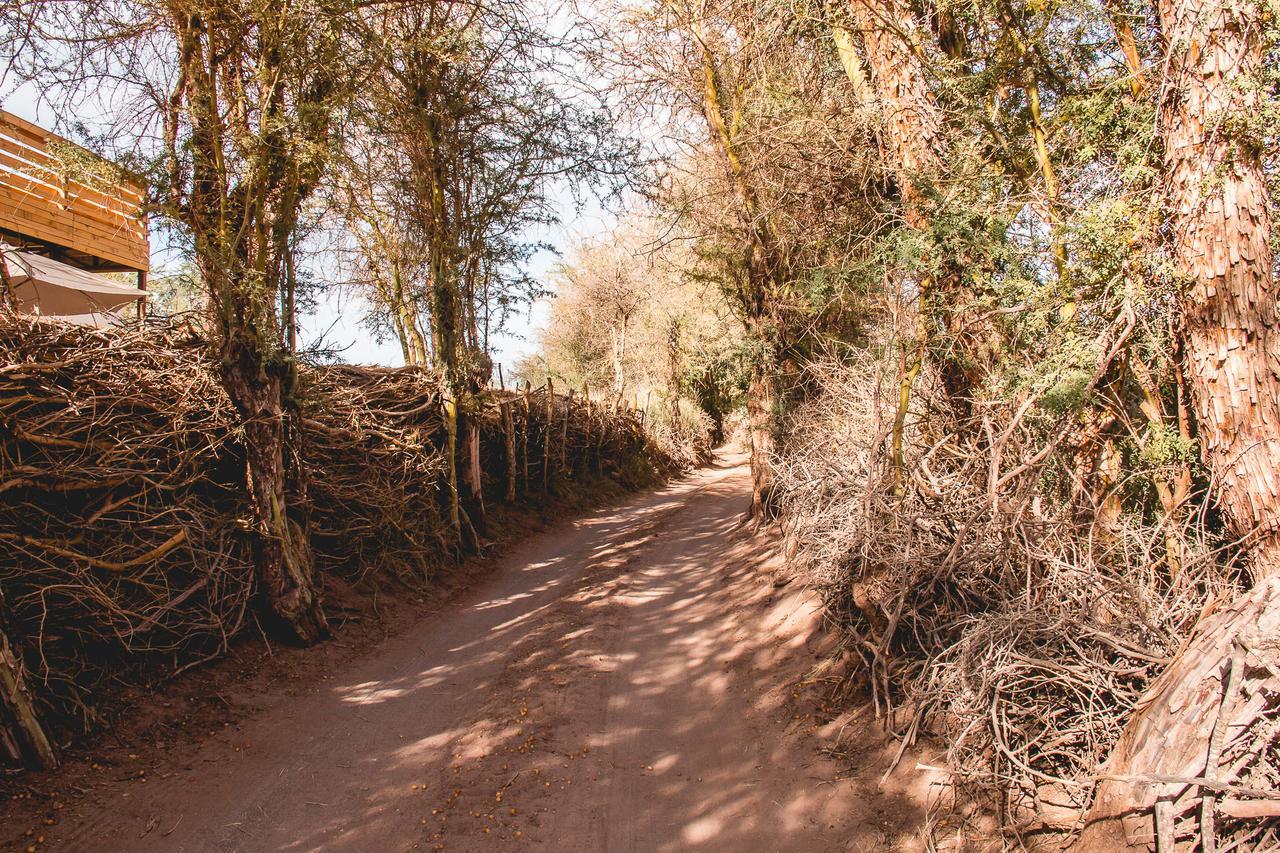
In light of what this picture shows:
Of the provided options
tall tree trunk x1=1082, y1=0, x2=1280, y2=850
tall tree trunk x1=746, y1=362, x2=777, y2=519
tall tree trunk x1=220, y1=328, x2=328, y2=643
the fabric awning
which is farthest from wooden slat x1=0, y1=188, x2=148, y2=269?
tall tree trunk x1=1082, y1=0, x2=1280, y2=850

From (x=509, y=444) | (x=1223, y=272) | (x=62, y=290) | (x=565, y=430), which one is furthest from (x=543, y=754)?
(x=565, y=430)

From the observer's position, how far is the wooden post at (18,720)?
3.80 m

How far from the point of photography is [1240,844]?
224 centimetres

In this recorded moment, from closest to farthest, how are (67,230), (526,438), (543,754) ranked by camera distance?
(543,754)
(67,230)
(526,438)

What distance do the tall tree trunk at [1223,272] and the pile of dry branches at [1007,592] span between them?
191 millimetres

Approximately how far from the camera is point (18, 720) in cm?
384

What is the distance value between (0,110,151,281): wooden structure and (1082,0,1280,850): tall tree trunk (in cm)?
740

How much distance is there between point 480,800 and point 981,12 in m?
6.66

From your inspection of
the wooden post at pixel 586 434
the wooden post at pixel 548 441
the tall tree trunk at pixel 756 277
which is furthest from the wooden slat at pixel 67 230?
the wooden post at pixel 586 434

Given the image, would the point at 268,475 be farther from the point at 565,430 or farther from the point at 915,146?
the point at 565,430

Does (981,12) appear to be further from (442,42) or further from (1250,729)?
(442,42)

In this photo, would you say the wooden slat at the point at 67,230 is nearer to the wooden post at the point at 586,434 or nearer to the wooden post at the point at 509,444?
the wooden post at the point at 509,444

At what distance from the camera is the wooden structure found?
5.30 metres

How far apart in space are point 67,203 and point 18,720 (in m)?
5.53
